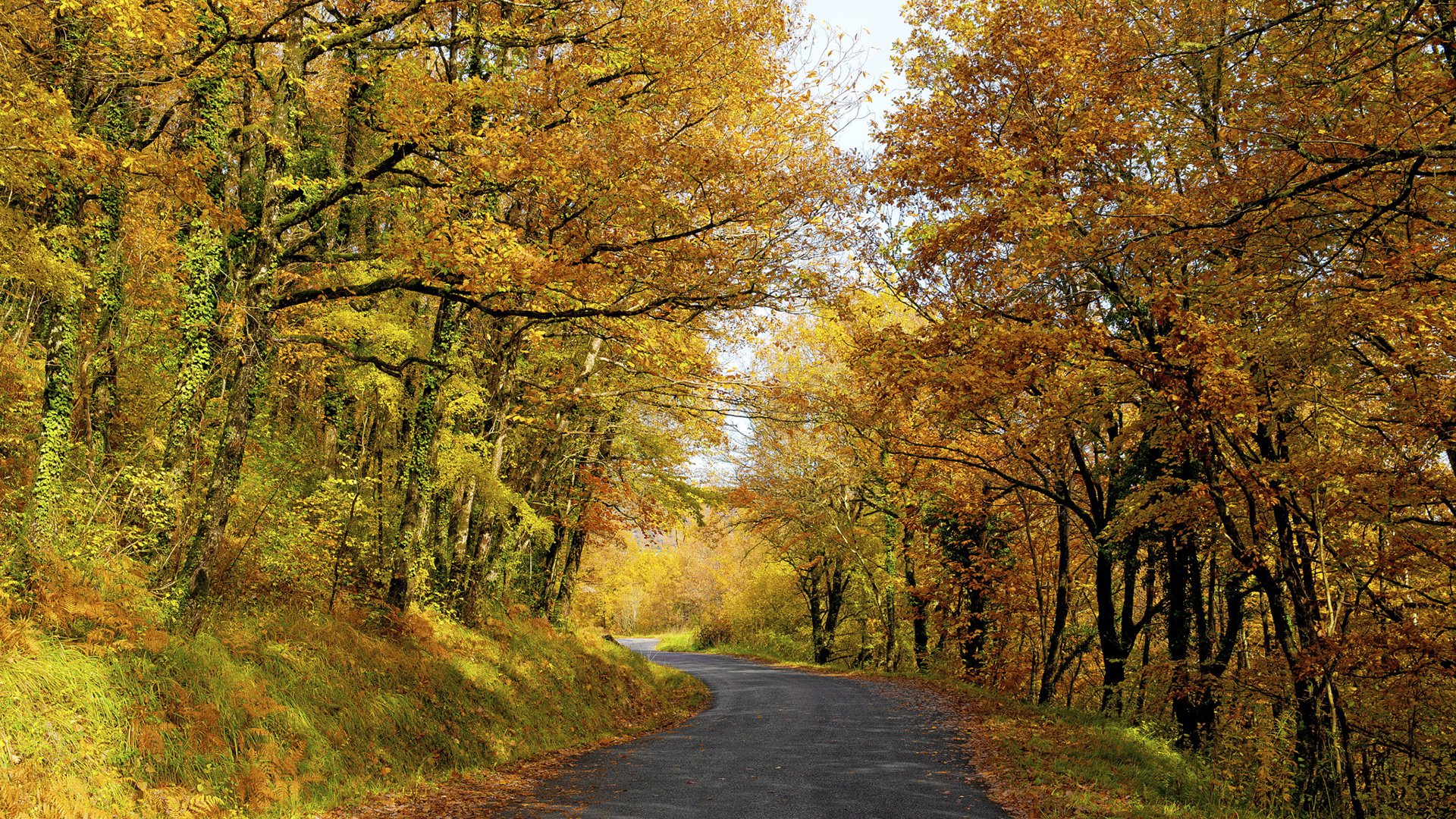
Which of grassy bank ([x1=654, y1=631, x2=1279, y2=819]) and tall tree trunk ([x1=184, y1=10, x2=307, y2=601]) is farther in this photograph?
tall tree trunk ([x1=184, y1=10, x2=307, y2=601])

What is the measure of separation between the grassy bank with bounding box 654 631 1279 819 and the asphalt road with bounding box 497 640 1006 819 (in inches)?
20.5

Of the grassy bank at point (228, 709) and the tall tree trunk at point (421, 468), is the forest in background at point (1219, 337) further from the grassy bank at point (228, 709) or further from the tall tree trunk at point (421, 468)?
the grassy bank at point (228, 709)

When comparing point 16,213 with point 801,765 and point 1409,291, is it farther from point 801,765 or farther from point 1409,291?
point 1409,291

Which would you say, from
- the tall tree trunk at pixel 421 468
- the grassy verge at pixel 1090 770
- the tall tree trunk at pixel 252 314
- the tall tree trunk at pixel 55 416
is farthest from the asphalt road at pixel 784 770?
the tall tree trunk at pixel 55 416

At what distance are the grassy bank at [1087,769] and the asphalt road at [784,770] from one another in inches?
20.5

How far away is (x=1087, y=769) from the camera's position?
1054cm

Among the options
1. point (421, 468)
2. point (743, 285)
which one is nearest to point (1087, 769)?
point (743, 285)

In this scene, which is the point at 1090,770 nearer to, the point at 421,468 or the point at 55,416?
the point at 421,468

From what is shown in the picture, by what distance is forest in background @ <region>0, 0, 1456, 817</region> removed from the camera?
28.7 ft

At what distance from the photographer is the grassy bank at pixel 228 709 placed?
20.5 feet

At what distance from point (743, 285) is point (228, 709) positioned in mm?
7745

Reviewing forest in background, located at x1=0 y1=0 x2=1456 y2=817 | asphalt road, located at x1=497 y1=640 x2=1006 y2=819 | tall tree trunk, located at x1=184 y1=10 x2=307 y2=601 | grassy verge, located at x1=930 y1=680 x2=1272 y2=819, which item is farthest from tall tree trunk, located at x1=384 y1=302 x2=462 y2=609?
grassy verge, located at x1=930 y1=680 x2=1272 y2=819

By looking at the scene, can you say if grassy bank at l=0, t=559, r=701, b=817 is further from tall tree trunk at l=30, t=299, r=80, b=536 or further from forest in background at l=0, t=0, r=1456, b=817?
tall tree trunk at l=30, t=299, r=80, b=536

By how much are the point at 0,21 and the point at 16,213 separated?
3013 mm
